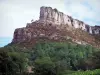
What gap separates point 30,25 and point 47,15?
15.2 metres

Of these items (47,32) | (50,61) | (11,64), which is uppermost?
(47,32)

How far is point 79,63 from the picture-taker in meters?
111

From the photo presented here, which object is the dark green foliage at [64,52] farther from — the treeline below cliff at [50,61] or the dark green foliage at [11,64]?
the dark green foliage at [11,64]

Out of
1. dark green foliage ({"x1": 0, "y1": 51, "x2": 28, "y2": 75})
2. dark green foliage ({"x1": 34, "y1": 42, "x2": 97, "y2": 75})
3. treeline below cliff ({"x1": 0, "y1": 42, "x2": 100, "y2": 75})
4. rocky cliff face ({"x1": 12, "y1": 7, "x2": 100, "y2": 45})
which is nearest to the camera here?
dark green foliage ({"x1": 0, "y1": 51, "x2": 28, "y2": 75})

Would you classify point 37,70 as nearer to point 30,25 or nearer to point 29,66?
point 29,66

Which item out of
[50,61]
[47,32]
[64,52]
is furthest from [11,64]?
[47,32]

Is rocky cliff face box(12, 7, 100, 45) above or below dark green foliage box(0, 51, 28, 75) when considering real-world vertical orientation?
above

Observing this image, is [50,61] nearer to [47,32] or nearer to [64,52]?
[64,52]

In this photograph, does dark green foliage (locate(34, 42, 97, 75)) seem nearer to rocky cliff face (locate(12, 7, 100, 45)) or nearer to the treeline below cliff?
the treeline below cliff

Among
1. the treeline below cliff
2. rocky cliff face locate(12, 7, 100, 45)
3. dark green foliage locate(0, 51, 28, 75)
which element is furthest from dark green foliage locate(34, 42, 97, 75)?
dark green foliage locate(0, 51, 28, 75)

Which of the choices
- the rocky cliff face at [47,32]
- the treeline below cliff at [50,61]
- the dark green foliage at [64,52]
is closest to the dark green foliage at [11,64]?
the treeline below cliff at [50,61]

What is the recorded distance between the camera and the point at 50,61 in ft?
327

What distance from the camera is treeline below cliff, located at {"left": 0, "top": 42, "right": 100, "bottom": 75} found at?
8469cm

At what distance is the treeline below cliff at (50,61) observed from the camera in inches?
3334
